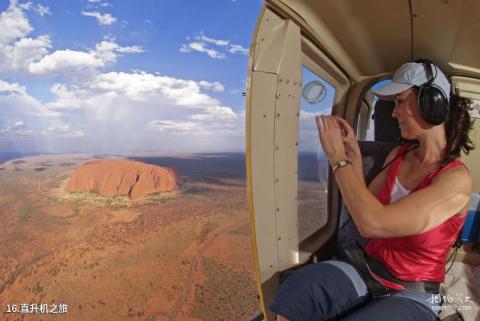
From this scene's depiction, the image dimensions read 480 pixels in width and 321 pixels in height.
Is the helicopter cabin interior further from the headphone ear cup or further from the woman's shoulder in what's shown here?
the woman's shoulder

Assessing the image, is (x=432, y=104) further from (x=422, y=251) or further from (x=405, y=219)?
(x=422, y=251)

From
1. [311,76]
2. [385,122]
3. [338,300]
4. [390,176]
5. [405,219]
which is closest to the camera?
[405,219]

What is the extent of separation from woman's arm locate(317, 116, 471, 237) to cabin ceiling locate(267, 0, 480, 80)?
2.25 feet

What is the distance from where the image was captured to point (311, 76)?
180 centimetres

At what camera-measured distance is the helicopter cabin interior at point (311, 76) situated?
4.18 feet

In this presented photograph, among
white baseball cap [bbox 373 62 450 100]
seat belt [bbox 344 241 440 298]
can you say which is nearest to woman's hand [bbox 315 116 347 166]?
white baseball cap [bbox 373 62 450 100]

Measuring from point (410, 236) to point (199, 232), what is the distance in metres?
31.5

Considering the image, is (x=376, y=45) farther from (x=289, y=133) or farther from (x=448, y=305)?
(x=448, y=305)

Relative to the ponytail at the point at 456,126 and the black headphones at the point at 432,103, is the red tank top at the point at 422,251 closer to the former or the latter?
the ponytail at the point at 456,126

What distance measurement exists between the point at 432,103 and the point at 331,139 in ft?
1.43

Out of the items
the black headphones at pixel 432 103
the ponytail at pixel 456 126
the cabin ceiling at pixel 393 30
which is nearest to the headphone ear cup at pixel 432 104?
the black headphones at pixel 432 103

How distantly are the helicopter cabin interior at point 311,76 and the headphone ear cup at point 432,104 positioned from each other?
0.35 metres

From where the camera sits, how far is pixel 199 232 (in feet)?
103

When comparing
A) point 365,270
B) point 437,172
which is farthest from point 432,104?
point 365,270
